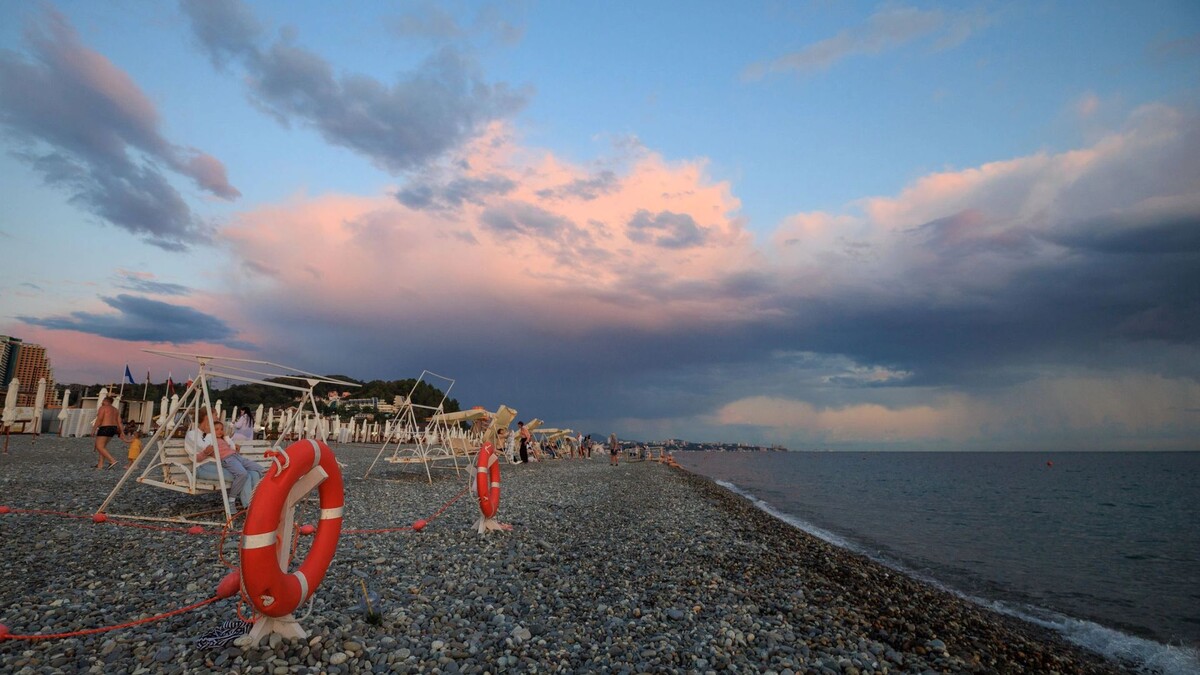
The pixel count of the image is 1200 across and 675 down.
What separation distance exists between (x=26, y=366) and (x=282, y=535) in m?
79.6

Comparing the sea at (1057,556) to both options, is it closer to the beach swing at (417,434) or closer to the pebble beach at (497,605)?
the pebble beach at (497,605)

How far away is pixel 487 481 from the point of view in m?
10.1

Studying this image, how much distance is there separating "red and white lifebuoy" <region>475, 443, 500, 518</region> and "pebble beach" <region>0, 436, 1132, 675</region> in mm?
512

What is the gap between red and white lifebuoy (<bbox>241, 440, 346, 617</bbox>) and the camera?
173 inches

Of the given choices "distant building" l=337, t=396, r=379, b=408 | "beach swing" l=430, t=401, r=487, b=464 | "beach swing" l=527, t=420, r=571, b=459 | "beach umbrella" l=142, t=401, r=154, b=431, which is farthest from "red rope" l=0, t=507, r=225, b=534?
"distant building" l=337, t=396, r=379, b=408

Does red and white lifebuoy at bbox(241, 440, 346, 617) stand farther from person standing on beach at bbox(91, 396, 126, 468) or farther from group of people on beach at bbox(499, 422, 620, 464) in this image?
group of people on beach at bbox(499, 422, 620, 464)

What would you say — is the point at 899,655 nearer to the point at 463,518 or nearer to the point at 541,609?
the point at 541,609

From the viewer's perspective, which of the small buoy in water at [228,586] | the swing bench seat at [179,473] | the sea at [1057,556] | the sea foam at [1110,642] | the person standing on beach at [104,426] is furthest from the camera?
the person standing on beach at [104,426]

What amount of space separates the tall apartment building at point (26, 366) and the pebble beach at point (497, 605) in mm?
45723

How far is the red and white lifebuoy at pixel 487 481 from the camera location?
9.98 metres

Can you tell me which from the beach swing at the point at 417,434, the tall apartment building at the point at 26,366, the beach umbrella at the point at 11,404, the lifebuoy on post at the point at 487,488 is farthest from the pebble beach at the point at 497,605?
the tall apartment building at the point at 26,366

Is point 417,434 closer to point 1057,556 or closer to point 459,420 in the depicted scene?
point 459,420

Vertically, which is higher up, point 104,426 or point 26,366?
point 26,366

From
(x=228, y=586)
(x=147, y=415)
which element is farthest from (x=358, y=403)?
(x=228, y=586)
